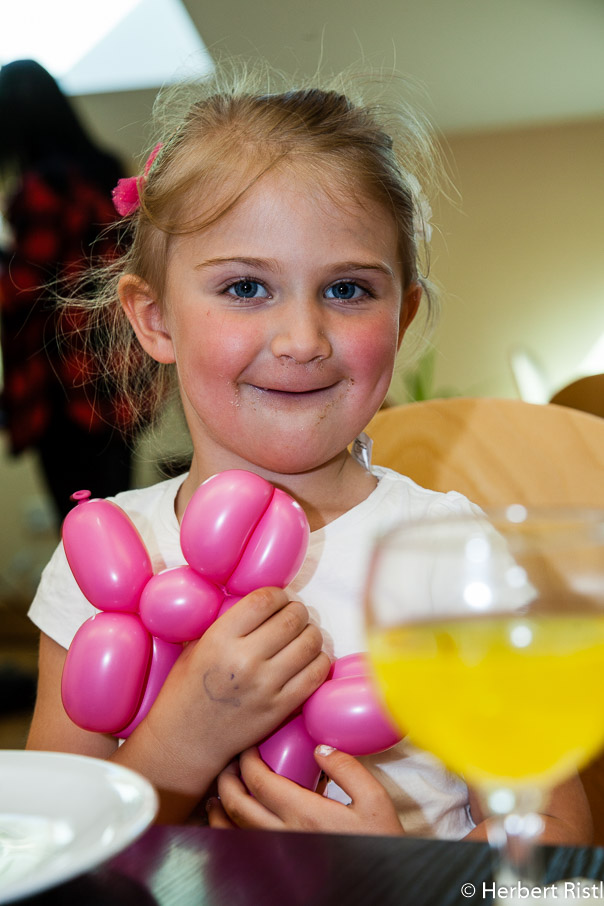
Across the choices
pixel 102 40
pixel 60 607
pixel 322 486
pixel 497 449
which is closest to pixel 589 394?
pixel 497 449

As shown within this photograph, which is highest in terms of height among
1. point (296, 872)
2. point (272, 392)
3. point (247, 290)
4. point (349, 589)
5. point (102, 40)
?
point (102, 40)

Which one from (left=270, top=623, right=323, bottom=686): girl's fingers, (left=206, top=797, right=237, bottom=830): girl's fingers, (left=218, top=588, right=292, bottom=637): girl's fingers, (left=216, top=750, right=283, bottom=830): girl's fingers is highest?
(left=218, top=588, right=292, bottom=637): girl's fingers

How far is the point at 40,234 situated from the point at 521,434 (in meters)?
2.01

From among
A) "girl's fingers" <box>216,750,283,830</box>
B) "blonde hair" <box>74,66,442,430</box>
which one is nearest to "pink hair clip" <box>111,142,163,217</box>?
"blonde hair" <box>74,66,442,430</box>

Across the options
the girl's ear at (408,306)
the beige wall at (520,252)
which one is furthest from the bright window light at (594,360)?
the girl's ear at (408,306)

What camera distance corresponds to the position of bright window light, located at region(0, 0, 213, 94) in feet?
16.8

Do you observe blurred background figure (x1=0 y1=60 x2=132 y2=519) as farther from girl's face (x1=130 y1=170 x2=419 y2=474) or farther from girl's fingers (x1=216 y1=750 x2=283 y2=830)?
girl's fingers (x1=216 y1=750 x2=283 y2=830)

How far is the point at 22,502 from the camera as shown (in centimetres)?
507

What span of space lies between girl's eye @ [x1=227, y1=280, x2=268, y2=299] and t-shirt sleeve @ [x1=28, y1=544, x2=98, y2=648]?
0.36 meters

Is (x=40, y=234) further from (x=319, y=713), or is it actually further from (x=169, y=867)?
(x=169, y=867)

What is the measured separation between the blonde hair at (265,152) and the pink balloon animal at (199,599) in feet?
1.28

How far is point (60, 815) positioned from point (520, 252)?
6262 millimetres

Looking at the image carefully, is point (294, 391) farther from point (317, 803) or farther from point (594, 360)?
point (594, 360)

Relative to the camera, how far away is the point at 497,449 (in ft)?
4.29
